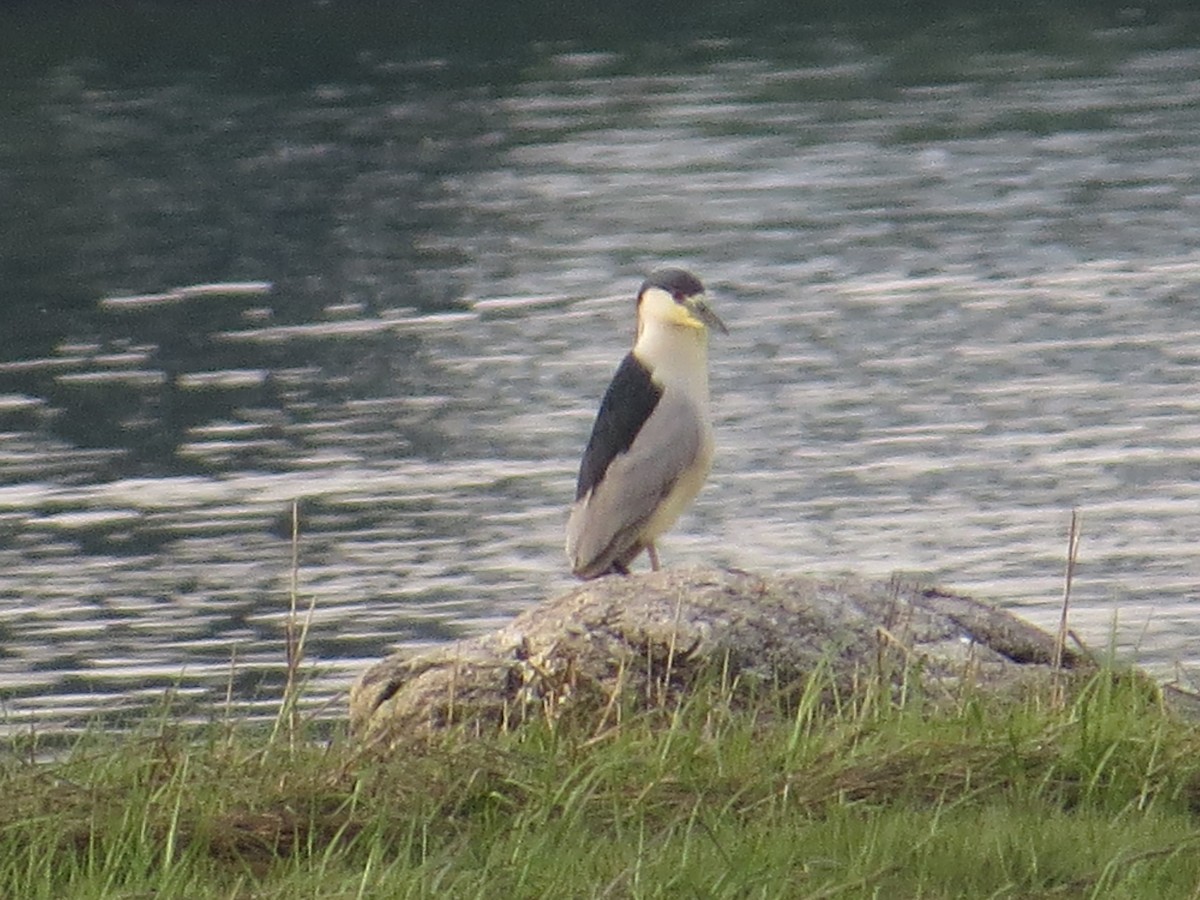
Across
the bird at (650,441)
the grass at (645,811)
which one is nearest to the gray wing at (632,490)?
the bird at (650,441)

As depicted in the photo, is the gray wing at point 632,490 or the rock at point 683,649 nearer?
the rock at point 683,649

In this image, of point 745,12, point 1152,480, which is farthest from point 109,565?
point 745,12

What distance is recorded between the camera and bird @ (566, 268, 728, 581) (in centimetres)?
904

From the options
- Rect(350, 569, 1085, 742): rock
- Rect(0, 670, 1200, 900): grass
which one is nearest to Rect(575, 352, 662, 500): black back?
Rect(350, 569, 1085, 742): rock

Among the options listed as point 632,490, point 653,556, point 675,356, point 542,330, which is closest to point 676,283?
point 675,356

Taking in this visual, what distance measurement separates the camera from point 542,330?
20484mm

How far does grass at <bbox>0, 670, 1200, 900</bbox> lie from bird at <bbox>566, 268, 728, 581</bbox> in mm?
3033

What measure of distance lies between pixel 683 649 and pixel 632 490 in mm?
2515

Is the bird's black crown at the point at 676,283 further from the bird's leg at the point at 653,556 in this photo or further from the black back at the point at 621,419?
the bird's leg at the point at 653,556

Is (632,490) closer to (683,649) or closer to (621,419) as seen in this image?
(621,419)

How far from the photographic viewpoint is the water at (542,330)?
45.8 feet

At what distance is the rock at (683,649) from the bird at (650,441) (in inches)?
80.9

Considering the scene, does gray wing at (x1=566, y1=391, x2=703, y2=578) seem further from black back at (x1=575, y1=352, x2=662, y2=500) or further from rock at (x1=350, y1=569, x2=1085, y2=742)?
rock at (x1=350, y1=569, x2=1085, y2=742)

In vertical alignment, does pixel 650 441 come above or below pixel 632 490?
above
